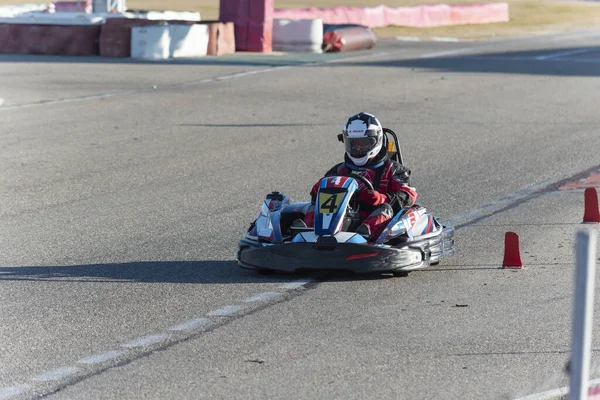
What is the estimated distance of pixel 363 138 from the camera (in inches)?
327

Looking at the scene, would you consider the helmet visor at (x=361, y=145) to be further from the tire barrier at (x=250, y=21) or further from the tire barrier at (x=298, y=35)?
the tire barrier at (x=298, y=35)

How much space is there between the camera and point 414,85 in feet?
73.6

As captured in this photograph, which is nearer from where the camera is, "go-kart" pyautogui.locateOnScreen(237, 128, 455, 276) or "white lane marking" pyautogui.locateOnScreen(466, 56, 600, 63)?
"go-kart" pyautogui.locateOnScreen(237, 128, 455, 276)

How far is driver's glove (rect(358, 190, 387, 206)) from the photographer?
805cm

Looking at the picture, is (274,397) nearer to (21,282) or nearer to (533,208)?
(21,282)

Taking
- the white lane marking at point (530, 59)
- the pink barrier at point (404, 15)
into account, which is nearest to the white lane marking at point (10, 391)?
the white lane marking at point (530, 59)

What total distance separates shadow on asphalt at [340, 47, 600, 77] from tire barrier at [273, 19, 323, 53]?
2.80 meters

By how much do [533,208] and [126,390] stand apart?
20.4 ft

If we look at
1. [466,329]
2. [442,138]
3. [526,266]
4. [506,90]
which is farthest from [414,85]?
[466,329]

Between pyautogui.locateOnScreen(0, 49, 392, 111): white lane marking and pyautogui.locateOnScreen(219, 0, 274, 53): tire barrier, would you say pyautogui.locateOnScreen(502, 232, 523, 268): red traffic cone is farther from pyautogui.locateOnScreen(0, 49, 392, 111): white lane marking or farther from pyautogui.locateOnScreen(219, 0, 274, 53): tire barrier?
pyautogui.locateOnScreen(219, 0, 274, 53): tire barrier

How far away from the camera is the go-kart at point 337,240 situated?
299 inches

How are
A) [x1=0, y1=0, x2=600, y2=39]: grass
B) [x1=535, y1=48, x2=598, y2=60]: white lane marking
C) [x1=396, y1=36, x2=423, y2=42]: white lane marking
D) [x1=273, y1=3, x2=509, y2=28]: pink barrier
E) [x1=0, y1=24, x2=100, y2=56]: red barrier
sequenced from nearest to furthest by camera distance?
[x1=0, y1=24, x2=100, y2=56]: red barrier → [x1=535, y1=48, x2=598, y2=60]: white lane marking → [x1=396, y1=36, x2=423, y2=42]: white lane marking → [x1=273, y1=3, x2=509, y2=28]: pink barrier → [x1=0, y1=0, x2=600, y2=39]: grass

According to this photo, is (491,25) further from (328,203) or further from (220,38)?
(328,203)

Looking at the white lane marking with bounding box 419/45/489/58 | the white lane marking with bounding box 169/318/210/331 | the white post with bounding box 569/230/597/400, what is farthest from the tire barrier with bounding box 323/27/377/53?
the white post with bounding box 569/230/597/400
